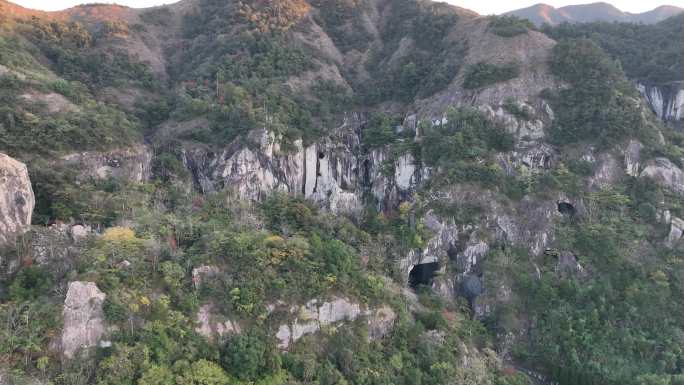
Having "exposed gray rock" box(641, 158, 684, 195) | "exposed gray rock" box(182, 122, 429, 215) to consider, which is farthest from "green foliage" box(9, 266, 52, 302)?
"exposed gray rock" box(641, 158, 684, 195)

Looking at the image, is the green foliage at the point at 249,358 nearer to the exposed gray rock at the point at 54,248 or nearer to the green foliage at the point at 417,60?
the exposed gray rock at the point at 54,248

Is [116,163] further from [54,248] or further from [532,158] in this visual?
[532,158]

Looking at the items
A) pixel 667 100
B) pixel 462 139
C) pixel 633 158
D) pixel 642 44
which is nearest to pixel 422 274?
pixel 462 139

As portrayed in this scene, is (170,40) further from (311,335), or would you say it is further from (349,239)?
(311,335)

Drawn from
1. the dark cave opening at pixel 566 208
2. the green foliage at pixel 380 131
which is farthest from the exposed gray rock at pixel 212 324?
the green foliage at pixel 380 131

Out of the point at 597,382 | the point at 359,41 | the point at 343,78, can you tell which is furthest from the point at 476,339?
the point at 359,41
